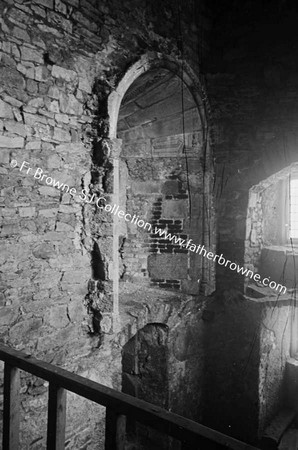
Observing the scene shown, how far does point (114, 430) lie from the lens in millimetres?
1333

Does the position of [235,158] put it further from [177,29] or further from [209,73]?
[177,29]

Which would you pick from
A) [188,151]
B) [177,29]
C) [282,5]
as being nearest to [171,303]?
[188,151]

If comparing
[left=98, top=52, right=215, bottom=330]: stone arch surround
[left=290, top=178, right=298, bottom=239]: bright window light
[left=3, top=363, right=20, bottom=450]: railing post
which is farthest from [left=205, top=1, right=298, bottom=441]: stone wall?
[left=3, top=363, right=20, bottom=450]: railing post

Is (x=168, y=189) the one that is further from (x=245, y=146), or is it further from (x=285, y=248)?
(x=285, y=248)

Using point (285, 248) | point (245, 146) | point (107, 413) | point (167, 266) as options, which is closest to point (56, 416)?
point (107, 413)

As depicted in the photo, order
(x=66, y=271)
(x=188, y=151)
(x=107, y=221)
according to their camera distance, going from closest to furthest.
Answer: (x=66, y=271)
(x=107, y=221)
(x=188, y=151)

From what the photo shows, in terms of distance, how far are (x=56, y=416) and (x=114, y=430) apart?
0.28m

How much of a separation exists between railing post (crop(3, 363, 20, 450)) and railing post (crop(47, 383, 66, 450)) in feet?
0.84

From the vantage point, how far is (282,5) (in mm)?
4555

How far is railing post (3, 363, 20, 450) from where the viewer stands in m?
1.62

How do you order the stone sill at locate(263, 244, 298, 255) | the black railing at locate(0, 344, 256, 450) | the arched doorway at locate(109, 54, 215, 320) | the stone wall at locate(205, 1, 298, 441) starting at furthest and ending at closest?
the stone sill at locate(263, 244, 298, 255) → the arched doorway at locate(109, 54, 215, 320) → the stone wall at locate(205, 1, 298, 441) → the black railing at locate(0, 344, 256, 450)

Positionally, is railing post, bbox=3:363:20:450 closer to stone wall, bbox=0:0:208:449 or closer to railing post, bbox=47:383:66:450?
railing post, bbox=47:383:66:450

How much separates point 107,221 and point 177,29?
107 inches

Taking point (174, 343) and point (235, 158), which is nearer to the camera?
point (174, 343)
